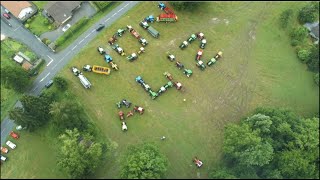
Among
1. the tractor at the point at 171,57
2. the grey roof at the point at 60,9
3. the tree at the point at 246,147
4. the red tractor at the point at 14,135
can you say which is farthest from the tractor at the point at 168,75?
the red tractor at the point at 14,135

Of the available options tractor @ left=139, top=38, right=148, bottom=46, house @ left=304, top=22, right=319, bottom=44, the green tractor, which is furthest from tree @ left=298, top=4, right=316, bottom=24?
the green tractor

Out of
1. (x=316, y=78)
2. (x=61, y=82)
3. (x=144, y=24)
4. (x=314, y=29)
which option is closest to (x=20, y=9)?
(x=61, y=82)

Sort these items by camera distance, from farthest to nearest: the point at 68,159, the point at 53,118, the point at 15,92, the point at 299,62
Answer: the point at 299,62 → the point at 15,92 → the point at 53,118 → the point at 68,159

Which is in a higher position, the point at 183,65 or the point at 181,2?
the point at 181,2

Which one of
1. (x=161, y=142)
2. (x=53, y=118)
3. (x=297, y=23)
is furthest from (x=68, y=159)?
(x=297, y=23)

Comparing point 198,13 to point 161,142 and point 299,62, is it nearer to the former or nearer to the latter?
point 299,62

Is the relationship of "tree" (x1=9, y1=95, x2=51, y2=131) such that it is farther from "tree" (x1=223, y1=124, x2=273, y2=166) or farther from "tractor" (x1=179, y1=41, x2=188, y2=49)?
"tree" (x1=223, y1=124, x2=273, y2=166)

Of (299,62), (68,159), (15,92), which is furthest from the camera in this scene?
(299,62)
